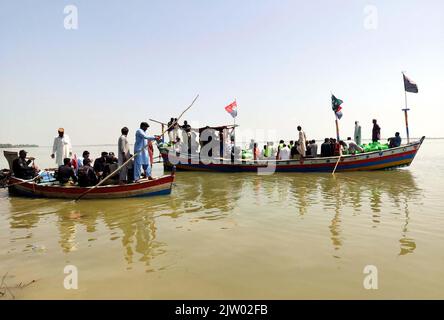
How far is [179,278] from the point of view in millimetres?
4055

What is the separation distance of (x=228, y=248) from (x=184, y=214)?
2.98 metres

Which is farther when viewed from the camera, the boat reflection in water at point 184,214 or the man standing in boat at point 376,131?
the man standing in boat at point 376,131

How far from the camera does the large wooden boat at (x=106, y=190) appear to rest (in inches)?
396

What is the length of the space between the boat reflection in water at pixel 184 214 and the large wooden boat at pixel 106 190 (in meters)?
0.29

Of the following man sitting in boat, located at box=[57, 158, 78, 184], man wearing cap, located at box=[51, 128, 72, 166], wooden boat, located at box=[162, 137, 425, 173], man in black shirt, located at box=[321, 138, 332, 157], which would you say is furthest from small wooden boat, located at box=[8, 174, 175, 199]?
man in black shirt, located at box=[321, 138, 332, 157]

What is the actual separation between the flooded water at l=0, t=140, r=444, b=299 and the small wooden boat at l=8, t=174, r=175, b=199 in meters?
0.83

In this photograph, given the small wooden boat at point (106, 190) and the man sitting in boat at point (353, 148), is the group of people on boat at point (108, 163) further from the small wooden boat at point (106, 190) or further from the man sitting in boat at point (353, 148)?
the man sitting in boat at point (353, 148)

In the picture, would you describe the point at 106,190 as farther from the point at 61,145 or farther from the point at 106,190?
the point at 61,145

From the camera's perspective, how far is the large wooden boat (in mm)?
10055

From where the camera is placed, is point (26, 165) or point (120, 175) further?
point (26, 165)

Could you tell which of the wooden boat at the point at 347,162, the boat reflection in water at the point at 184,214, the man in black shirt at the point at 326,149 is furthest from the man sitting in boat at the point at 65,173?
the man in black shirt at the point at 326,149
